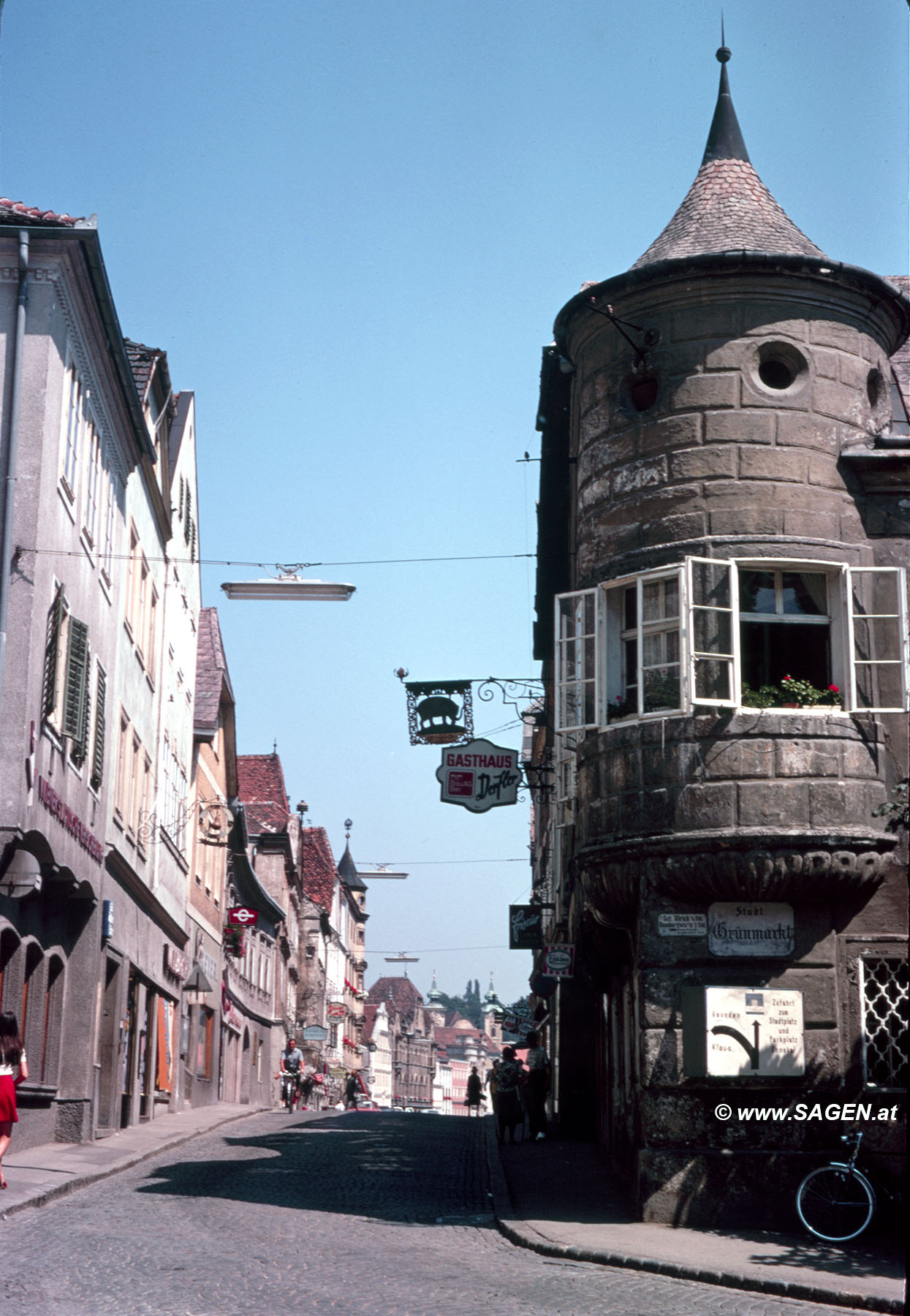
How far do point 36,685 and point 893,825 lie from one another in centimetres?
972

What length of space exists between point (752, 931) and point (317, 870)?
245 ft

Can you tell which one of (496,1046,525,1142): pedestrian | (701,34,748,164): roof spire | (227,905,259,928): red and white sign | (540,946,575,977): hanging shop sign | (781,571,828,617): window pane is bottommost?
(496,1046,525,1142): pedestrian

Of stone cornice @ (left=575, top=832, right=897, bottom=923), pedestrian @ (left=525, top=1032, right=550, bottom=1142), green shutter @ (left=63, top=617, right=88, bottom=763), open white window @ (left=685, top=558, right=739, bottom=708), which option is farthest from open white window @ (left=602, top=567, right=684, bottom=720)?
pedestrian @ (left=525, top=1032, right=550, bottom=1142)

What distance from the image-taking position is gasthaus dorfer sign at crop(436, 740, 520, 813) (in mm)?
23766

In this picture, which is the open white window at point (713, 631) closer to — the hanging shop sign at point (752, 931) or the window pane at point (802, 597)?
the window pane at point (802, 597)

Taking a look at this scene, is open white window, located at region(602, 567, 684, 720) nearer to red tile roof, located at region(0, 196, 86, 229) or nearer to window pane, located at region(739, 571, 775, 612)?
window pane, located at region(739, 571, 775, 612)

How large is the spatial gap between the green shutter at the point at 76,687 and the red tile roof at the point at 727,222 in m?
8.50

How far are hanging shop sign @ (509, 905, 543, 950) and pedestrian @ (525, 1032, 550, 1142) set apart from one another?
2.78 m

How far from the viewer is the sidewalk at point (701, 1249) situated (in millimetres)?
12641

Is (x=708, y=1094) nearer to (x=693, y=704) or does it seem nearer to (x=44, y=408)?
(x=693, y=704)

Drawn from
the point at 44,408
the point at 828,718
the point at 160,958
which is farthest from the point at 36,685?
the point at 160,958

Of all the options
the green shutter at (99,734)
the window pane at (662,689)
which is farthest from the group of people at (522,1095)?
the window pane at (662,689)

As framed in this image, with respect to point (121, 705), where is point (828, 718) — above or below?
below

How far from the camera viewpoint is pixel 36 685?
19.5 metres
